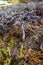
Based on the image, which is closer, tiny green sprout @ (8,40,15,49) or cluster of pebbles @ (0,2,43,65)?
cluster of pebbles @ (0,2,43,65)

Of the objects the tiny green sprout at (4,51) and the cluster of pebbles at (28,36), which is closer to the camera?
the cluster of pebbles at (28,36)

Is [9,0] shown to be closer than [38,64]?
No

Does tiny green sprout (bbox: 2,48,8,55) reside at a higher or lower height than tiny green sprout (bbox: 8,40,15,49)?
lower

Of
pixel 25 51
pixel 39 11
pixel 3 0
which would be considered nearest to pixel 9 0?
pixel 3 0

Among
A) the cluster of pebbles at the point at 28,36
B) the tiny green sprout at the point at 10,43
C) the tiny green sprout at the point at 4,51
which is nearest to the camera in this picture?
the cluster of pebbles at the point at 28,36

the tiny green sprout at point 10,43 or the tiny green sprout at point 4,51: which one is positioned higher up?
the tiny green sprout at point 10,43

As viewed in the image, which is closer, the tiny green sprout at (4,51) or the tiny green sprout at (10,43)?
the tiny green sprout at (4,51)

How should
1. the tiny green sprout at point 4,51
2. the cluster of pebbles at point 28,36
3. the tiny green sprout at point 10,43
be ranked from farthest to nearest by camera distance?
the tiny green sprout at point 10,43 → the tiny green sprout at point 4,51 → the cluster of pebbles at point 28,36

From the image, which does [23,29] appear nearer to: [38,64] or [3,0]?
[38,64]

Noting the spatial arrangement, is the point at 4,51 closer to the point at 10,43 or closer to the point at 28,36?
the point at 10,43

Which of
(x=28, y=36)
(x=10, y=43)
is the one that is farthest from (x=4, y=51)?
(x=28, y=36)

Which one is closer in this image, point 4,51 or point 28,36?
point 4,51
